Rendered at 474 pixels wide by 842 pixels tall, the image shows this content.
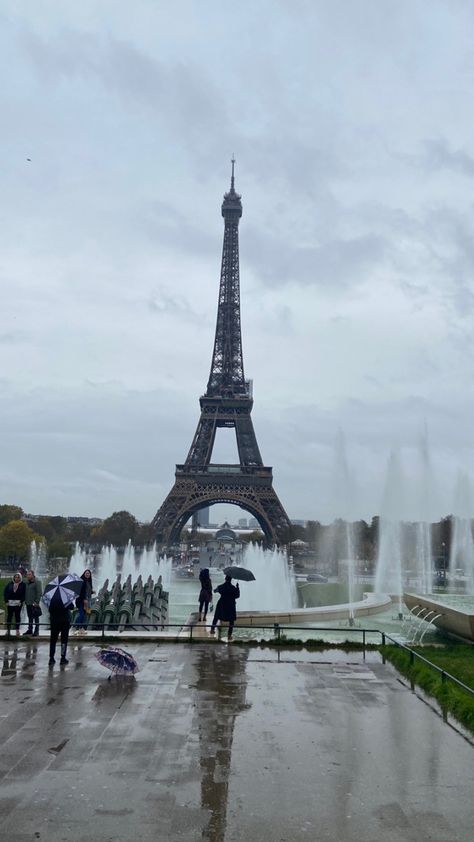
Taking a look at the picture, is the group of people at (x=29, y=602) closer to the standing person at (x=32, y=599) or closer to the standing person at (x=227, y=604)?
the standing person at (x=32, y=599)

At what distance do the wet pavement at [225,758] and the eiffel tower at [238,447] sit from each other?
69164mm

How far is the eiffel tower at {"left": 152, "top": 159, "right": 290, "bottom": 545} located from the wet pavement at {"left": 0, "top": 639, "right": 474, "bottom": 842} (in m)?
69.2

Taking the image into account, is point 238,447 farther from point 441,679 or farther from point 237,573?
point 441,679

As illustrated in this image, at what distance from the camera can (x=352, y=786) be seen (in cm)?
684

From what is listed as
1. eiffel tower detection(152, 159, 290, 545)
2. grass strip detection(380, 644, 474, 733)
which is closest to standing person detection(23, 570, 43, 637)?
grass strip detection(380, 644, 474, 733)

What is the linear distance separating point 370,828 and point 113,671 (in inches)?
243

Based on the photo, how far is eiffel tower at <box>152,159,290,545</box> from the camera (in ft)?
275

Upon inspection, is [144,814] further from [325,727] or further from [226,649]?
[226,649]

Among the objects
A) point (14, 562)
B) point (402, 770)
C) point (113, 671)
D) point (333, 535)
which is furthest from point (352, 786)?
point (333, 535)

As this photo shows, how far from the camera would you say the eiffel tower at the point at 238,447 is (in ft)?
275

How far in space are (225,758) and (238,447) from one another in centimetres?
8482

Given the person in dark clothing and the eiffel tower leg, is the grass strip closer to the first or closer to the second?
the person in dark clothing

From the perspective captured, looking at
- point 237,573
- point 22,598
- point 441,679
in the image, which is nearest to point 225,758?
point 441,679

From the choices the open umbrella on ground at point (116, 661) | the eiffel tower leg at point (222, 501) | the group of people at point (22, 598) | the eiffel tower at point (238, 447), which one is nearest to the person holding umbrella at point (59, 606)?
the open umbrella on ground at point (116, 661)
